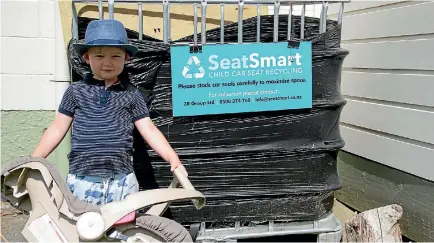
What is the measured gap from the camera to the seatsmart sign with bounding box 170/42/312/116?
3580mm

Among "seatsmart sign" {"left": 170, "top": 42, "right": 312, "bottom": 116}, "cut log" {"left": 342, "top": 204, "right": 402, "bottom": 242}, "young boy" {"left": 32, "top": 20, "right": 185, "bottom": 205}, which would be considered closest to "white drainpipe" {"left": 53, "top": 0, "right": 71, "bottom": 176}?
"seatsmart sign" {"left": 170, "top": 42, "right": 312, "bottom": 116}

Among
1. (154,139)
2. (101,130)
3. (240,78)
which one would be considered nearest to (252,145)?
(240,78)

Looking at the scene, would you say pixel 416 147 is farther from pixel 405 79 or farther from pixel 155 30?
pixel 155 30

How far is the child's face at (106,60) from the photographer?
2.97 meters

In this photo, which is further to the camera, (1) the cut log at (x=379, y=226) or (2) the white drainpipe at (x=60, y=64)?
(2) the white drainpipe at (x=60, y=64)

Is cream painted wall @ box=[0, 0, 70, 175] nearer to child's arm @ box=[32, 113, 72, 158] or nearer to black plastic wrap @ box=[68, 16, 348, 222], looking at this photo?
black plastic wrap @ box=[68, 16, 348, 222]

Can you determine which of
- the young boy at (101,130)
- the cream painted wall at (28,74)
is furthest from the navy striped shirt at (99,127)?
the cream painted wall at (28,74)

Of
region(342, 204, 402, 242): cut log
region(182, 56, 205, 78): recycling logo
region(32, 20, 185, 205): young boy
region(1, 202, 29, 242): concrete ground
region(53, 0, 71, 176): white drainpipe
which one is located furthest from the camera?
region(53, 0, 71, 176): white drainpipe

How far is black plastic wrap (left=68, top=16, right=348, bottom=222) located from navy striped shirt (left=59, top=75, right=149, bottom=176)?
50cm

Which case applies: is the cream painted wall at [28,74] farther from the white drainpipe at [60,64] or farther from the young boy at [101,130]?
the young boy at [101,130]

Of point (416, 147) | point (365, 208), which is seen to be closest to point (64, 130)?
point (416, 147)

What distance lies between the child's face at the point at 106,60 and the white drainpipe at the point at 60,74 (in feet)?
5.19

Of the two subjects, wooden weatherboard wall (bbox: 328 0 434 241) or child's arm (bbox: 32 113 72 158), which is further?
wooden weatherboard wall (bbox: 328 0 434 241)

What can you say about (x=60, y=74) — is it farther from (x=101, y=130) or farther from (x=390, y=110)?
(x=390, y=110)
